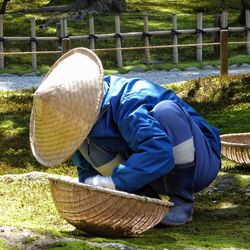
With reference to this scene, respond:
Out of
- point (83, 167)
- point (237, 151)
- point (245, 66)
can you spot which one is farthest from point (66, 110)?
point (245, 66)

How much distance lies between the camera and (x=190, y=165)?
17.3ft

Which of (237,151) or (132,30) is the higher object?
(237,151)

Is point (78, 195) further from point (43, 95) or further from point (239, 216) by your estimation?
point (239, 216)

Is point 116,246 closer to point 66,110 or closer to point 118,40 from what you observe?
point 66,110

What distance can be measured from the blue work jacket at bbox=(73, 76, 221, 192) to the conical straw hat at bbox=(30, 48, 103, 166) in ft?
0.48

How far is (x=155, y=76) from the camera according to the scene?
18703mm

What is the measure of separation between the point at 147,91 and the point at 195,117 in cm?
59

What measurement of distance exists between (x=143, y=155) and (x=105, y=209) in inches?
15.6

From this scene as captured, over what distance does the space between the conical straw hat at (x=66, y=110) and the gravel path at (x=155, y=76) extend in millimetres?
12084

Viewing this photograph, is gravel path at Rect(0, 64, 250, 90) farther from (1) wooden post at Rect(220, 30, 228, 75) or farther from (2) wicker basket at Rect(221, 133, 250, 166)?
(2) wicker basket at Rect(221, 133, 250, 166)

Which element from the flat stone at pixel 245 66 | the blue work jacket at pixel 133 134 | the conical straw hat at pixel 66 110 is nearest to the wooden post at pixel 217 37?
the flat stone at pixel 245 66

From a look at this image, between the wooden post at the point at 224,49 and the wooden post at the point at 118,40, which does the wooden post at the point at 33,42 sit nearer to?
the wooden post at the point at 118,40

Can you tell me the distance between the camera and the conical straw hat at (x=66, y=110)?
4926 mm

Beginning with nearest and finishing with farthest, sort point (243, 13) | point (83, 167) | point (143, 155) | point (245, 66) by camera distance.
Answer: point (143, 155)
point (83, 167)
point (245, 66)
point (243, 13)
